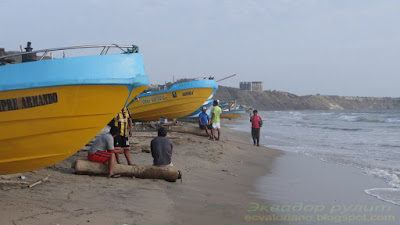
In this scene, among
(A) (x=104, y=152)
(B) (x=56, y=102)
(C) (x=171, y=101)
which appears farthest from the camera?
(C) (x=171, y=101)

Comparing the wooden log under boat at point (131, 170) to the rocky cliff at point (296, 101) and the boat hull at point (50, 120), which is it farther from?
the rocky cliff at point (296, 101)

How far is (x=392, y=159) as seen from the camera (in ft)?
43.0

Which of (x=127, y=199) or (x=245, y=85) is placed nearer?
(x=127, y=199)

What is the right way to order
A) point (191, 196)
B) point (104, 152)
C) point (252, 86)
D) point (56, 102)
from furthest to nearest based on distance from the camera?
point (252, 86) → point (104, 152) → point (191, 196) → point (56, 102)

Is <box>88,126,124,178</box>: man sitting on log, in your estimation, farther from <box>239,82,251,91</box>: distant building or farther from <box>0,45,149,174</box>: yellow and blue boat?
<box>239,82,251,91</box>: distant building

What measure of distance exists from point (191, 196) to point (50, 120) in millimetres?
2465

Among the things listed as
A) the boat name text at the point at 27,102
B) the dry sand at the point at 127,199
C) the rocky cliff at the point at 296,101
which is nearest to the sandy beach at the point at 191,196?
the dry sand at the point at 127,199

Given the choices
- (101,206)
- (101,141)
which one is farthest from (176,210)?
(101,141)

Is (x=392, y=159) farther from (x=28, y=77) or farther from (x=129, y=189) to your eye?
(x=28, y=77)

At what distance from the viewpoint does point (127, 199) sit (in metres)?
5.95

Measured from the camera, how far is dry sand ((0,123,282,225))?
5.00 metres

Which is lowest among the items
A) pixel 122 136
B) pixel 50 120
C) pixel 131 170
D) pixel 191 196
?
pixel 191 196

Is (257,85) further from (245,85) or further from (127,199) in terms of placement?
(127,199)

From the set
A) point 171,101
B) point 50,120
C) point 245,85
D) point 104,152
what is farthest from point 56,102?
point 245,85
